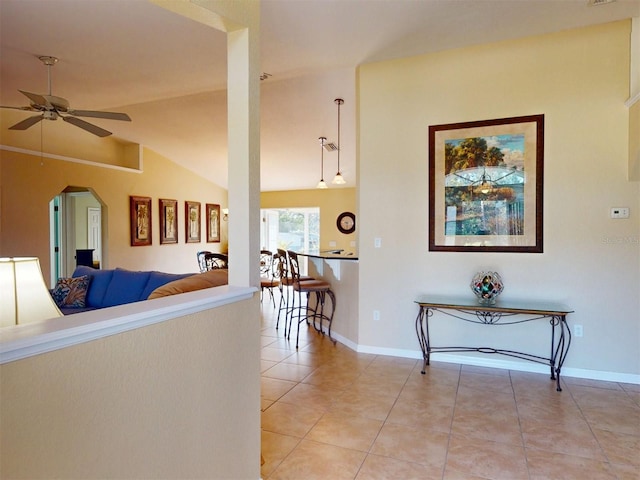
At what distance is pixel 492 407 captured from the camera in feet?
8.84

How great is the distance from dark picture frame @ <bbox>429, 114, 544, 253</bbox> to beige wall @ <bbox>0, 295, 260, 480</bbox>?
241 centimetres

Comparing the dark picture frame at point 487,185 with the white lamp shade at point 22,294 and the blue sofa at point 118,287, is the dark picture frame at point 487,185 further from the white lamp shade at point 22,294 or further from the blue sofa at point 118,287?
the white lamp shade at point 22,294

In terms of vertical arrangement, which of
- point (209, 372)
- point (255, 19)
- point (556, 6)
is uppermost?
point (556, 6)

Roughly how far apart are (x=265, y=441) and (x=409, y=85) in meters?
3.37

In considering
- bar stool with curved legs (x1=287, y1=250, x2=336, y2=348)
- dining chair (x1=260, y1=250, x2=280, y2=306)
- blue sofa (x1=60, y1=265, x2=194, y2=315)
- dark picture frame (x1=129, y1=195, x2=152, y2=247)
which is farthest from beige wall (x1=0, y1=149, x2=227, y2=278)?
bar stool with curved legs (x1=287, y1=250, x2=336, y2=348)

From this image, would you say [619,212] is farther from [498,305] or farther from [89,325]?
[89,325]

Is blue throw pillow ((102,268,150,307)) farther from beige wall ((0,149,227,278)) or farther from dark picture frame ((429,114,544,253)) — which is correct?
dark picture frame ((429,114,544,253))

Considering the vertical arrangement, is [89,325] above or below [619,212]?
below

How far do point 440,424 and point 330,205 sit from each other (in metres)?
6.68

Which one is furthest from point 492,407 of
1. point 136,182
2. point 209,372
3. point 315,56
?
point 136,182

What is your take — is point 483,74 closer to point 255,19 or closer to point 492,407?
point 255,19

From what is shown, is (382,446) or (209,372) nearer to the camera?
(209,372)

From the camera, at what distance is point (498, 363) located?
3.50 meters

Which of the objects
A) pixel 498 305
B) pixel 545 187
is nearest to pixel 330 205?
pixel 545 187
